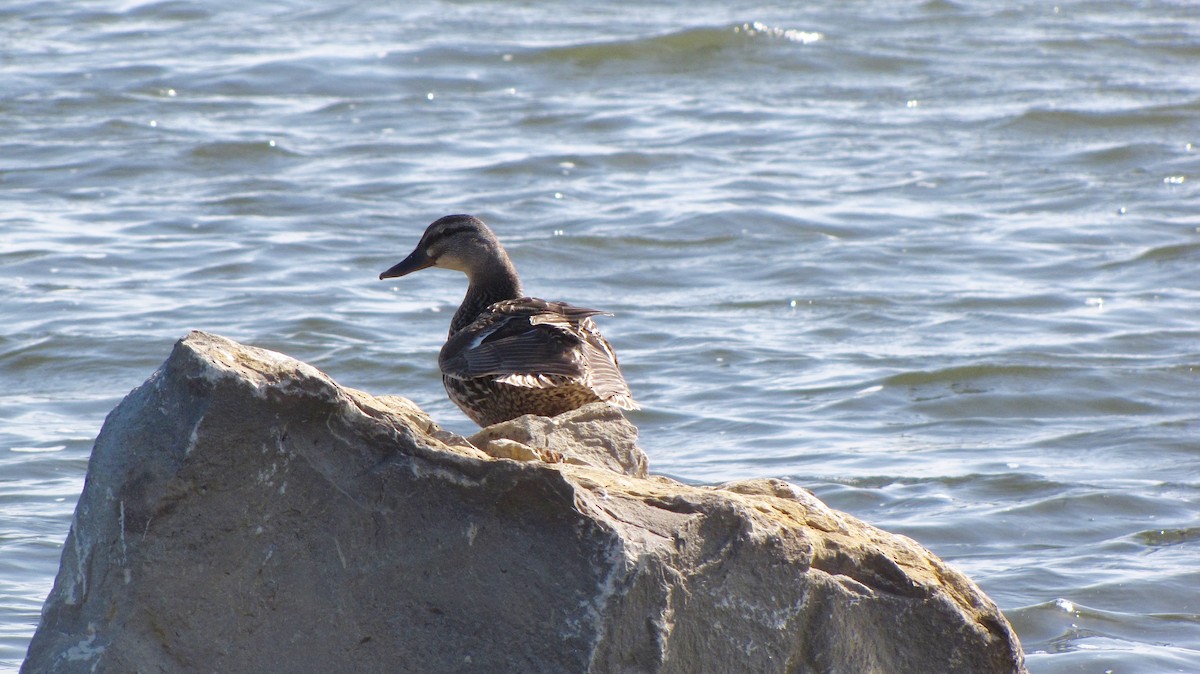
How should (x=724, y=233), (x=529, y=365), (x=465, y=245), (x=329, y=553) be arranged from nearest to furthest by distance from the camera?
(x=329, y=553), (x=529, y=365), (x=465, y=245), (x=724, y=233)

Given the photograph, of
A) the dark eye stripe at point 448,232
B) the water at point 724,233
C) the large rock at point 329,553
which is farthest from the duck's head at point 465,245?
the large rock at point 329,553

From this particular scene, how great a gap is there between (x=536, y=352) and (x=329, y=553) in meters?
2.02

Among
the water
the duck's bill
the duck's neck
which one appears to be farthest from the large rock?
the duck's bill

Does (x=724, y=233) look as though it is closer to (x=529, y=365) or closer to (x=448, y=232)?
(x=448, y=232)

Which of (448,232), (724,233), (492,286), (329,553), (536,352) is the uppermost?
(329,553)

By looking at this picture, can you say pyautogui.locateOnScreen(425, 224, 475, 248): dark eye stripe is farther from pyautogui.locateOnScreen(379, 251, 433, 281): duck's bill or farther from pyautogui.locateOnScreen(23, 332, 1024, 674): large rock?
pyautogui.locateOnScreen(23, 332, 1024, 674): large rock

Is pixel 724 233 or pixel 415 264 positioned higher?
pixel 415 264

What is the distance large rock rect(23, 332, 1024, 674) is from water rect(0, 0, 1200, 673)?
2.22 metres

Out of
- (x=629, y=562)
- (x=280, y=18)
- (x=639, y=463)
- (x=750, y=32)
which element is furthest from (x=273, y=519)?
(x=280, y=18)

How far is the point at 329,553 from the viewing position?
3.21m

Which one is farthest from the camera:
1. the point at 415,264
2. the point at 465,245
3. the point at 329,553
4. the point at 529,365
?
the point at 415,264

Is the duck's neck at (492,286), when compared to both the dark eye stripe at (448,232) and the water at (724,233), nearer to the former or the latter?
the dark eye stripe at (448,232)

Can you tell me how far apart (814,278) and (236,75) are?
7346 millimetres

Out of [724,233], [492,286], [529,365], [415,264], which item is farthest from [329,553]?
[724,233]
